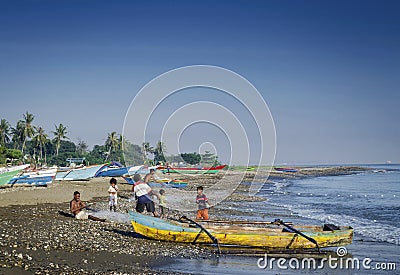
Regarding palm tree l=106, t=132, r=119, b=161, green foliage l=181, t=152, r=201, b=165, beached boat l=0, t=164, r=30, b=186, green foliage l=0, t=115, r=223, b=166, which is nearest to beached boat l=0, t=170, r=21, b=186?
beached boat l=0, t=164, r=30, b=186

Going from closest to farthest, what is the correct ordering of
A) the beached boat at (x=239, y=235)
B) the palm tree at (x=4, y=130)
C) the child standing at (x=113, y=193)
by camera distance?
the beached boat at (x=239, y=235), the child standing at (x=113, y=193), the palm tree at (x=4, y=130)

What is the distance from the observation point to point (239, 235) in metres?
13.1

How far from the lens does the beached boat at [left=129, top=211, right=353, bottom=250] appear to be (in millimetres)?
13055

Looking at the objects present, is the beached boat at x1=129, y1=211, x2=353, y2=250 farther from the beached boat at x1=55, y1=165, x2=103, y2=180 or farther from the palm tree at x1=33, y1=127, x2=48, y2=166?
the palm tree at x1=33, y1=127, x2=48, y2=166

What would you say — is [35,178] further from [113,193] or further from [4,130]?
[4,130]

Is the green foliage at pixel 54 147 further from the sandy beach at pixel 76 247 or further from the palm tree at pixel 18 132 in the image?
the sandy beach at pixel 76 247

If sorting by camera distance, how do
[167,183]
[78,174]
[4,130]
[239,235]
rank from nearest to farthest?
[239,235], [167,183], [78,174], [4,130]

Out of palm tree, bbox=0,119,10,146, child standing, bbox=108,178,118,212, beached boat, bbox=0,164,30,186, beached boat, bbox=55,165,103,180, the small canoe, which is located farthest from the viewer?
palm tree, bbox=0,119,10,146

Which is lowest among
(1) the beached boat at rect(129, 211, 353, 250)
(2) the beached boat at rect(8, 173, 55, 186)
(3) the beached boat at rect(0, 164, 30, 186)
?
(1) the beached boat at rect(129, 211, 353, 250)

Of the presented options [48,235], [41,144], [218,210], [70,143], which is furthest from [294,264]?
[70,143]

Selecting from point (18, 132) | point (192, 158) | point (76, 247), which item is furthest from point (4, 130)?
point (76, 247)

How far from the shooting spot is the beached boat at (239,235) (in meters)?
13.1

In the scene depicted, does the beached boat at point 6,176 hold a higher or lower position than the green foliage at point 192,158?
lower

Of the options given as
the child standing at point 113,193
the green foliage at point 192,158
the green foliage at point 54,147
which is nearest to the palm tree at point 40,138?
the green foliage at point 54,147
